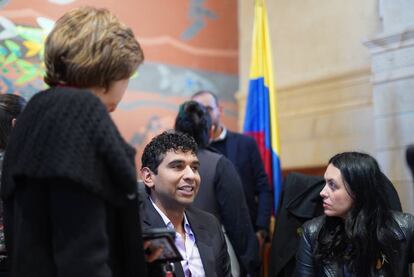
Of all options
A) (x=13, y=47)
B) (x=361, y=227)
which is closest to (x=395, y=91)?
(x=361, y=227)

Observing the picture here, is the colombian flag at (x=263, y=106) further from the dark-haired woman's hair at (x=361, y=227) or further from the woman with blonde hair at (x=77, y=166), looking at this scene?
the woman with blonde hair at (x=77, y=166)

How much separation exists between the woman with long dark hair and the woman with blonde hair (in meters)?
1.45

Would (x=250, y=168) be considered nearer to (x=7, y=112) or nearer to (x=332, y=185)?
(x=332, y=185)

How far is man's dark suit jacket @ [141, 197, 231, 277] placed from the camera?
2293mm

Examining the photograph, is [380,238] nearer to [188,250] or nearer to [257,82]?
[188,250]

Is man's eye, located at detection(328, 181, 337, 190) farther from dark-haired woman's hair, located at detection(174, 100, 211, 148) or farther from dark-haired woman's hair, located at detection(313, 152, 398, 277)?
dark-haired woman's hair, located at detection(174, 100, 211, 148)

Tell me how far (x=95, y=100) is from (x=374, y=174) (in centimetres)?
175

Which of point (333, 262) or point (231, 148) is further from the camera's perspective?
point (231, 148)

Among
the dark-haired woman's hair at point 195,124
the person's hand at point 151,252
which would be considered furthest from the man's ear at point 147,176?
the person's hand at point 151,252

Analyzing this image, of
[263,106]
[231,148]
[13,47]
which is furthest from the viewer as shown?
[263,106]

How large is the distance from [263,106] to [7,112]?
251 centimetres

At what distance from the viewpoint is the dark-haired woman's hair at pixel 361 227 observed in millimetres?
2572

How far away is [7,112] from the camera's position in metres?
2.45

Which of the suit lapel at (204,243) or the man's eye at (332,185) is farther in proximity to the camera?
the man's eye at (332,185)
